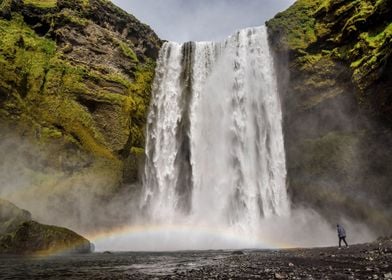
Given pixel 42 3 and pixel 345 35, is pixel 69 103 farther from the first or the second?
pixel 345 35

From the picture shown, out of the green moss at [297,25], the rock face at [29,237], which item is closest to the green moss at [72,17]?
the green moss at [297,25]

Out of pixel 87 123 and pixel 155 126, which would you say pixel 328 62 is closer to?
pixel 155 126

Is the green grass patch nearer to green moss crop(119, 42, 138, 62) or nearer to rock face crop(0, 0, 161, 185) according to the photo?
rock face crop(0, 0, 161, 185)

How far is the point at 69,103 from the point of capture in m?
34.8

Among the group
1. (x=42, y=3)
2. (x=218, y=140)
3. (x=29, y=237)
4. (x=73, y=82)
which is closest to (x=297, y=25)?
(x=218, y=140)

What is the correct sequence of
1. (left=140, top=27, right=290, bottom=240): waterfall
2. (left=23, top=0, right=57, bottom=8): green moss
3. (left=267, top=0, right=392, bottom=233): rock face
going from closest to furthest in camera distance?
(left=267, top=0, right=392, bottom=233): rock face
(left=140, top=27, right=290, bottom=240): waterfall
(left=23, top=0, right=57, bottom=8): green moss

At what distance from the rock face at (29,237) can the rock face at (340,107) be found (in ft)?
65.0

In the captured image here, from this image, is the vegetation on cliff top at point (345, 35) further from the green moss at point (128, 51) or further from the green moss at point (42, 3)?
the green moss at point (42, 3)

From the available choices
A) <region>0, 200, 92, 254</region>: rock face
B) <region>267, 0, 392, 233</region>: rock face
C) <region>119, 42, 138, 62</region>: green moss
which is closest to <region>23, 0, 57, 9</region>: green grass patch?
<region>119, 42, 138, 62</region>: green moss

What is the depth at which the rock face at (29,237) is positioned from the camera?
66.1 feet

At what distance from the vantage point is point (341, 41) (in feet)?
109

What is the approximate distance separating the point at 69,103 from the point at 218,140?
1481 centimetres

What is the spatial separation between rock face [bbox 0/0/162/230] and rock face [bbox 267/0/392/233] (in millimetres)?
15785

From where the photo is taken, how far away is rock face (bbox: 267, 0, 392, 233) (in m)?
29.1
